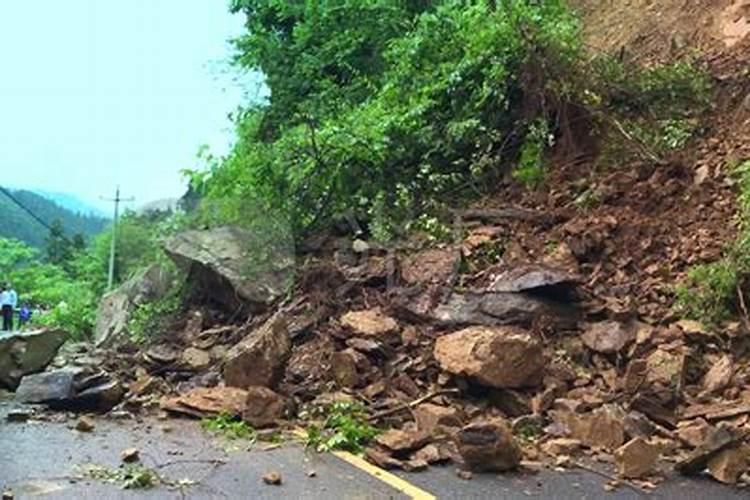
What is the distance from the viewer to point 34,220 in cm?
3003

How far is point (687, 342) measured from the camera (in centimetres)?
709

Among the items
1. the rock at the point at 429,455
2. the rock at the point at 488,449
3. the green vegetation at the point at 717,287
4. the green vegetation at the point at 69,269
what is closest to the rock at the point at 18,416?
the rock at the point at 429,455

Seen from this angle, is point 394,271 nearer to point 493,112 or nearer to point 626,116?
point 493,112

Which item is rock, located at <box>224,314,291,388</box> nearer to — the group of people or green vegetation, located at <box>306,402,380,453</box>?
green vegetation, located at <box>306,402,380,453</box>

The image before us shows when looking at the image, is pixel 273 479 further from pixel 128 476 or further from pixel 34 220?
pixel 34 220

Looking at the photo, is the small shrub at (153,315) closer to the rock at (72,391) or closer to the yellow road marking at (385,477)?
the rock at (72,391)

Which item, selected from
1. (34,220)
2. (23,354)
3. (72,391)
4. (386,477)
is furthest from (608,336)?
(34,220)

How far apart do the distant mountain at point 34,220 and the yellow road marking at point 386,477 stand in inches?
583

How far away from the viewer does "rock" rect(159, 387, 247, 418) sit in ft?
22.6

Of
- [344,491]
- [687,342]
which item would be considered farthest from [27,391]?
[687,342]

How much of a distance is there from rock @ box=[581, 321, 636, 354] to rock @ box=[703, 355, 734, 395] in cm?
75

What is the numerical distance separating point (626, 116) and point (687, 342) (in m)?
4.14

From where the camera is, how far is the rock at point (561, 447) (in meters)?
5.68

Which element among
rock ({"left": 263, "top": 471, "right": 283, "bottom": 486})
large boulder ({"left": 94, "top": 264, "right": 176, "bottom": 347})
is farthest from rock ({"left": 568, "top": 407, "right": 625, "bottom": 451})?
large boulder ({"left": 94, "top": 264, "right": 176, "bottom": 347})
